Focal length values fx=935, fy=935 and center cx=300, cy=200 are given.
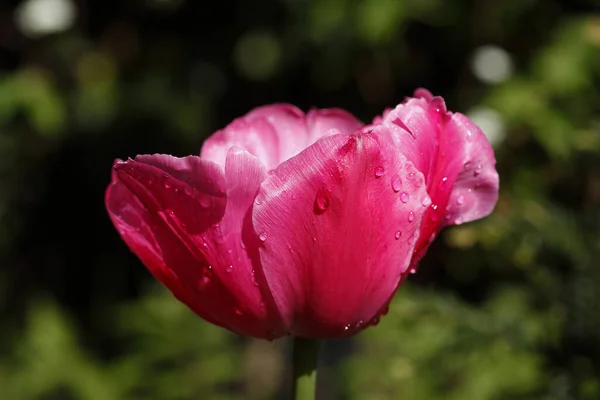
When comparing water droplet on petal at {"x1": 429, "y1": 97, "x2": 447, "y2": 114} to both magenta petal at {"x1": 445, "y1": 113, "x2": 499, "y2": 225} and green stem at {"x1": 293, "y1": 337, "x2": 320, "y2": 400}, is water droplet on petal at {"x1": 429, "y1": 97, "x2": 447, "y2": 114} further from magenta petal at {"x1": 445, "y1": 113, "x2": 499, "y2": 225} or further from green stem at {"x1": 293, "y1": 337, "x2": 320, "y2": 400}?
green stem at {"x1": 293, "y1": 337, "x2": 320, "y2": 400}

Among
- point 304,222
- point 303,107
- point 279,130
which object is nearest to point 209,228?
point 304,222

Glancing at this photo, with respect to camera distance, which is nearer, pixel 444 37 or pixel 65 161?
pixel 444 37

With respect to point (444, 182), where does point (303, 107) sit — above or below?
below

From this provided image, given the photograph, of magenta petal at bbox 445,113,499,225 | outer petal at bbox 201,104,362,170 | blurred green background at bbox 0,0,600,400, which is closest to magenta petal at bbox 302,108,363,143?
outer petal at bbox 201,104,362,170

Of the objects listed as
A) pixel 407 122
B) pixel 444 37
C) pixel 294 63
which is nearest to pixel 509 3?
pixel 444 37

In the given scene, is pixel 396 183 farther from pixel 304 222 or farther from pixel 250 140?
pixel 250 140

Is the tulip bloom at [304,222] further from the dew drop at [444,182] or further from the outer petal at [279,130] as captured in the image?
the outer petal at [279,130]

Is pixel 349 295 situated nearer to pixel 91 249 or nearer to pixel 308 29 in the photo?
pixel 308 29
